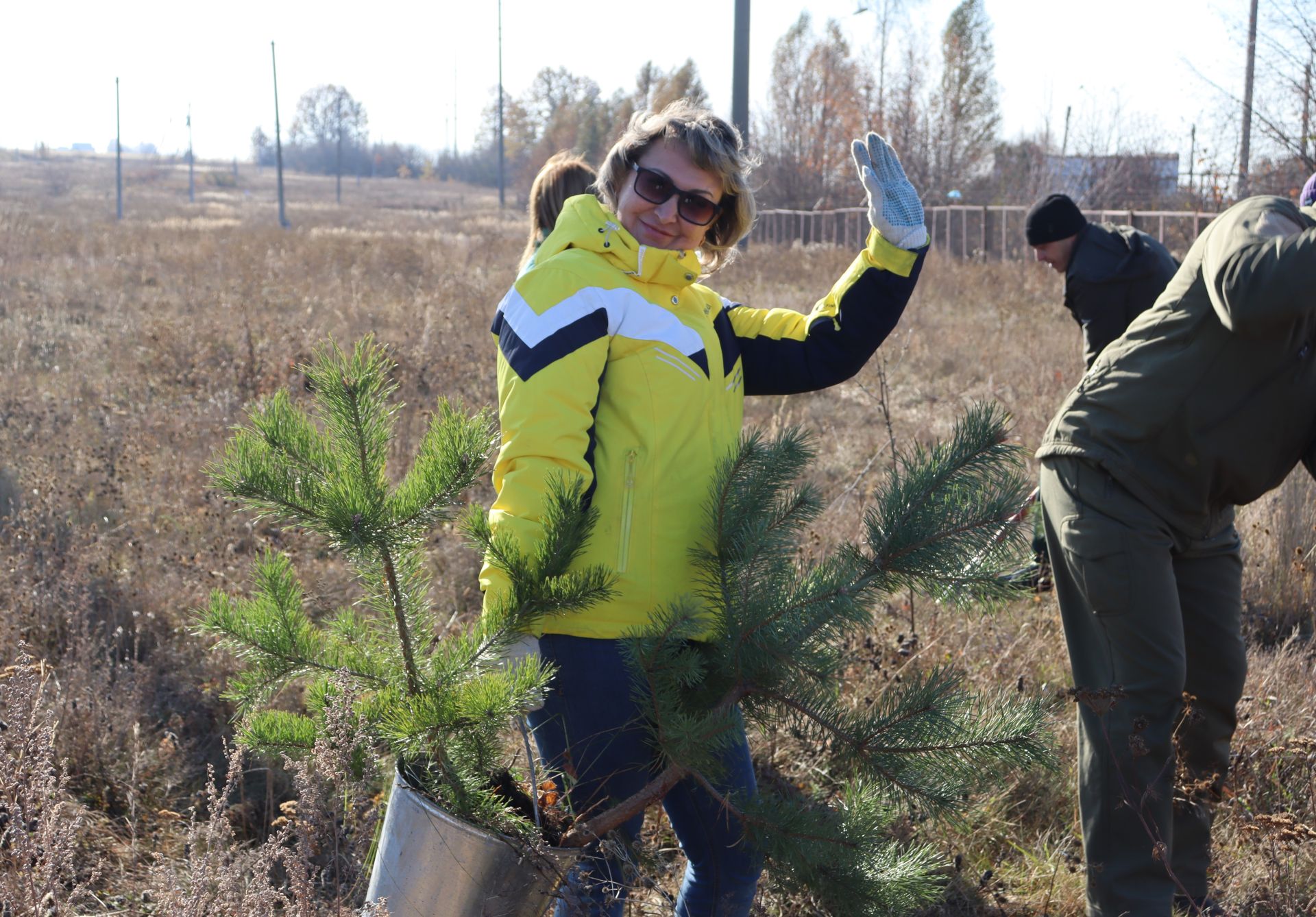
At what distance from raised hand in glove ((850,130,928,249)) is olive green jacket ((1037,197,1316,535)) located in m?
0.68

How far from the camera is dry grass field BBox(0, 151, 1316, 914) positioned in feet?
7.70

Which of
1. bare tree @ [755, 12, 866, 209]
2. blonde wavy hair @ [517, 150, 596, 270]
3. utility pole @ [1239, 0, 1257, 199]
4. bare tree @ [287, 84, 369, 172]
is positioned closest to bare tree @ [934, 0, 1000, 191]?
bare tree @ [755, 12, 866, 209]

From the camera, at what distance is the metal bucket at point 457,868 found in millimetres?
1342

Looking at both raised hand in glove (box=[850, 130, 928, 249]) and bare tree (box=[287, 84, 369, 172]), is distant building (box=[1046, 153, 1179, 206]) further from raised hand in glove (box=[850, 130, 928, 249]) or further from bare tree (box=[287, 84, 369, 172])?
bare tree (box=[287, 84, 369, 172])

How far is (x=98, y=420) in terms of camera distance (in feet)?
19.5

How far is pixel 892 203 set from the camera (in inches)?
73.9

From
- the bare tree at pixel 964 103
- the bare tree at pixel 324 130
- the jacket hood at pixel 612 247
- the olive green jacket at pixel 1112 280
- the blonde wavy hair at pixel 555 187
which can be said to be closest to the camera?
the jacket hood at pixel 612 247

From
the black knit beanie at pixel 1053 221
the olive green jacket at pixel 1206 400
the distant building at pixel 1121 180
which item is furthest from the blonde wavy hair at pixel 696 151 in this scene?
the distant building at pixel 1121 180

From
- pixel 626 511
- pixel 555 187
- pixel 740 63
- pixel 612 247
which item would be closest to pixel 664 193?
pixel 612 247

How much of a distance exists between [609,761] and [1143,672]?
1276 mm

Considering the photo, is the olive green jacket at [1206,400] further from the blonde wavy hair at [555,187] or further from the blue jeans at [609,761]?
the blonde wavy hair at [555,187]

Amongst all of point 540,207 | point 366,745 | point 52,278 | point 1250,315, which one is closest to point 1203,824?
point 1250,315

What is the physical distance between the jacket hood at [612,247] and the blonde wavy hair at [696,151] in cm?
12

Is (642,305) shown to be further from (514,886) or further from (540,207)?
(540,207)
